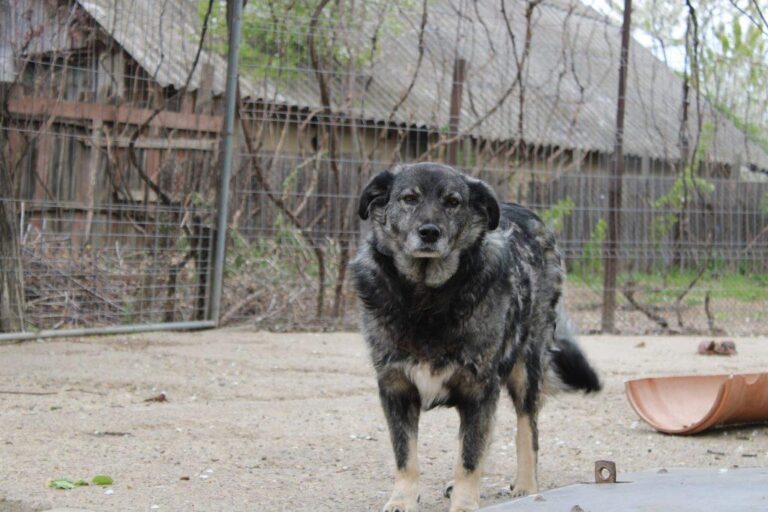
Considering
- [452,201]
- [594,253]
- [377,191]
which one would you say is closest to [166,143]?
[594,253]

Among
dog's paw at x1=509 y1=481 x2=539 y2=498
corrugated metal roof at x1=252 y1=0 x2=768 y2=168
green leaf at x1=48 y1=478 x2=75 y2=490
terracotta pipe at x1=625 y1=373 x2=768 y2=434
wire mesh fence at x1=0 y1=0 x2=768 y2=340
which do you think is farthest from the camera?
corrugated metal roof at x1=252 y1=0 x2=768 y2=168

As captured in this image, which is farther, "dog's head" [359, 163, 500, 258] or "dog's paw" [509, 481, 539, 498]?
"dog's paw" [509, 481, 539, 498]

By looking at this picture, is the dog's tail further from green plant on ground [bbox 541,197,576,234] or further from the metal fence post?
green plant on ground [bbox 541,197,576,234]

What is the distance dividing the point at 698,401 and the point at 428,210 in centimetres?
297

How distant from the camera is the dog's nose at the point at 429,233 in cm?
438

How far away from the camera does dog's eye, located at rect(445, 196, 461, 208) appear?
451 centimetres

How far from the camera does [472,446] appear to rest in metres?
4.31

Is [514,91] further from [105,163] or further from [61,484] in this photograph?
[61,484]

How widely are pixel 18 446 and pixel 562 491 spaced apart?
2.98 meters

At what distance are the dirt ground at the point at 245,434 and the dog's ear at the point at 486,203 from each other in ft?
4.18

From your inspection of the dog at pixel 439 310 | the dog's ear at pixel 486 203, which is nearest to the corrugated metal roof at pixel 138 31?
the dog at pixel 439 310

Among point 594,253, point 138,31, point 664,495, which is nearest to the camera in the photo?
point 664,495

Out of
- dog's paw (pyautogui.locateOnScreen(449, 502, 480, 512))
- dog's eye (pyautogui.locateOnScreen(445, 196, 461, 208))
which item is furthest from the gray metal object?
dog's eye (pyautogui.locateOnScreen(445, 196, 461, 208))

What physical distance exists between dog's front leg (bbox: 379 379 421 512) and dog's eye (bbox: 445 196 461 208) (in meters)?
0.79
